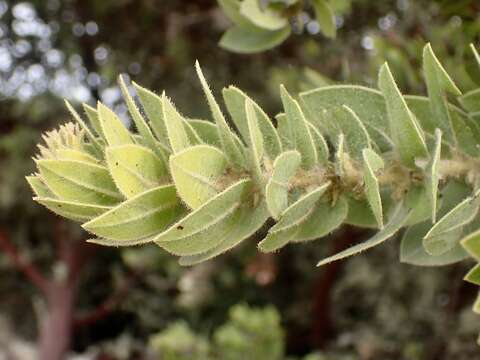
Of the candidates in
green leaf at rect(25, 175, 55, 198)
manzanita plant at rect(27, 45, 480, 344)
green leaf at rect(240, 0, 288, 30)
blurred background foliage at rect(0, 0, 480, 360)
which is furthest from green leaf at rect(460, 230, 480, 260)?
blurred background foliage at rect(0, 0, 480, 360)

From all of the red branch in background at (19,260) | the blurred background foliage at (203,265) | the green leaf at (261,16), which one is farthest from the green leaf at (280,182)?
the red branch in background at (19,260)

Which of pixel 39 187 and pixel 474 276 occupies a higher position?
pixel 39 187

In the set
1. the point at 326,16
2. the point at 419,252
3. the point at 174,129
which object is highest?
the point at 174,129

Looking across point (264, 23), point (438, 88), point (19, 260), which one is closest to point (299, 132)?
point (438, 88)

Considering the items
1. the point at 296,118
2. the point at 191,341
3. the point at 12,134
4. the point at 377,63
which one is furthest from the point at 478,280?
the point at 12,134

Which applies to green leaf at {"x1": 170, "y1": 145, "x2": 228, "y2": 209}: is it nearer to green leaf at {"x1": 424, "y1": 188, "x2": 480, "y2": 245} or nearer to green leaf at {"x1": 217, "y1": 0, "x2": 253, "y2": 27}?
green leaf at {"x1": 424, "y1": 188, "x2": 480, "y2": 245}

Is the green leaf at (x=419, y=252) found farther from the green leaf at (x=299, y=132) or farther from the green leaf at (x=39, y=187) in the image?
the green leaf at (x=39, y=187)

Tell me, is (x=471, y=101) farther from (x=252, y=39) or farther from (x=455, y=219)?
(x=252, y=39)
